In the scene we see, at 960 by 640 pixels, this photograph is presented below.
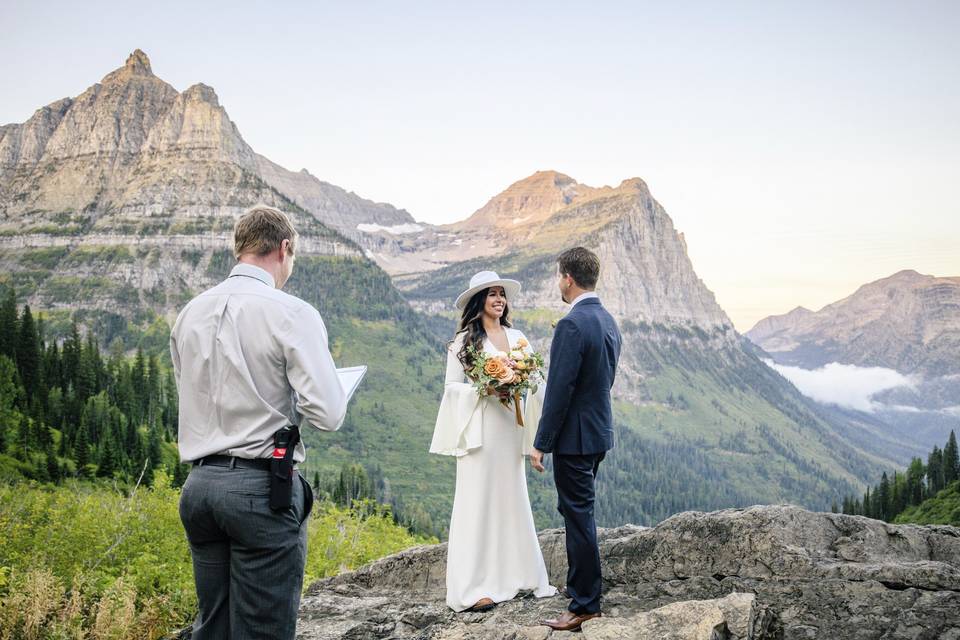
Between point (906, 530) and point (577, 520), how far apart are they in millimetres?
4245

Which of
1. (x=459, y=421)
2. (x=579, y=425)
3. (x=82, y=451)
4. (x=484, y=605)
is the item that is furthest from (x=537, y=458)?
(x=82, y=451)

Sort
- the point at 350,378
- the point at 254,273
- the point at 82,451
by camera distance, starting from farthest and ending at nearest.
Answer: the point at 82,451, the point at 350,378, the point at 254,273

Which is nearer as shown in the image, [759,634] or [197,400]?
[197,400]

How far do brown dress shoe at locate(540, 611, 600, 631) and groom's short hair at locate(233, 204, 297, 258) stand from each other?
14.7ft

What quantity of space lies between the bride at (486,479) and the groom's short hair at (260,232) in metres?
3.78

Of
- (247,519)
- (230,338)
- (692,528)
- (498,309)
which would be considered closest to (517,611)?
(692,528)

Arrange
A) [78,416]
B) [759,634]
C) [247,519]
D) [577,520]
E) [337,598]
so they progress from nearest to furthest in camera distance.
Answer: [247,519]
[759,634]
[577,520]
[337,598]
[78,416]

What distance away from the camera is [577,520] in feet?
24.5

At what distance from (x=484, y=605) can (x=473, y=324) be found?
3371mm

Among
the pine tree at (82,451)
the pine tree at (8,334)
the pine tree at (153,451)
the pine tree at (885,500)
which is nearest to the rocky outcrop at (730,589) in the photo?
the pine tree at (82,451)

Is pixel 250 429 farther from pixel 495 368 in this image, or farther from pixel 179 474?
pixel 179 474

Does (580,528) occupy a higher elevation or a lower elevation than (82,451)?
higher

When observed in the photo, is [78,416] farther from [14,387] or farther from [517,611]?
[517,611]

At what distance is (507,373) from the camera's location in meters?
8.70
